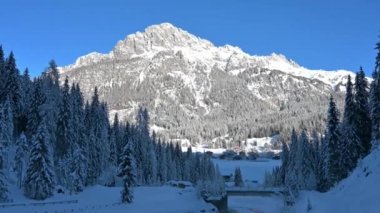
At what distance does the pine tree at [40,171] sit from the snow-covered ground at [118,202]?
4.56ft

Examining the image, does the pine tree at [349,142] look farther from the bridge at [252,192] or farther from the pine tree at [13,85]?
the pine tree at [13,85]

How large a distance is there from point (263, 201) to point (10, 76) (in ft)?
258

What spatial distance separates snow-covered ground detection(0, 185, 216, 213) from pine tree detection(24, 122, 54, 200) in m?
1.39

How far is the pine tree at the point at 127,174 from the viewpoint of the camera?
7695 centimetres

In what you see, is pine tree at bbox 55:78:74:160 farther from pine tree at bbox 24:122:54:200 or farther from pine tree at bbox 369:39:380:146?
pine tree at bbox 369:39:380:146

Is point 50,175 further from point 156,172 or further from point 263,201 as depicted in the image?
point 263,201

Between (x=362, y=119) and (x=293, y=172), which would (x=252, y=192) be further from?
(x=362, y=119)

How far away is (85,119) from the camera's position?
107 meters

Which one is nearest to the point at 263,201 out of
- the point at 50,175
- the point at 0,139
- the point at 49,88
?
the point at 49,88

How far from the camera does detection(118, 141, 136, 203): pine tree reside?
7695cm

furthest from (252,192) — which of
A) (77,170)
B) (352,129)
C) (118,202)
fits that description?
(118,202)

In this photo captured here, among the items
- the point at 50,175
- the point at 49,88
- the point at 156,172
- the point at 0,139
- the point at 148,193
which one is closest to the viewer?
the point at 0,139

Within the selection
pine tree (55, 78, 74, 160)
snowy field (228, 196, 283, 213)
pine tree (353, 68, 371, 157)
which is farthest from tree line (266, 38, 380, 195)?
pine tree (55, 78, 74, 160)

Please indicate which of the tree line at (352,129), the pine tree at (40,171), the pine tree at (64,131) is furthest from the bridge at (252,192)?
the pine tree at (40,171)
